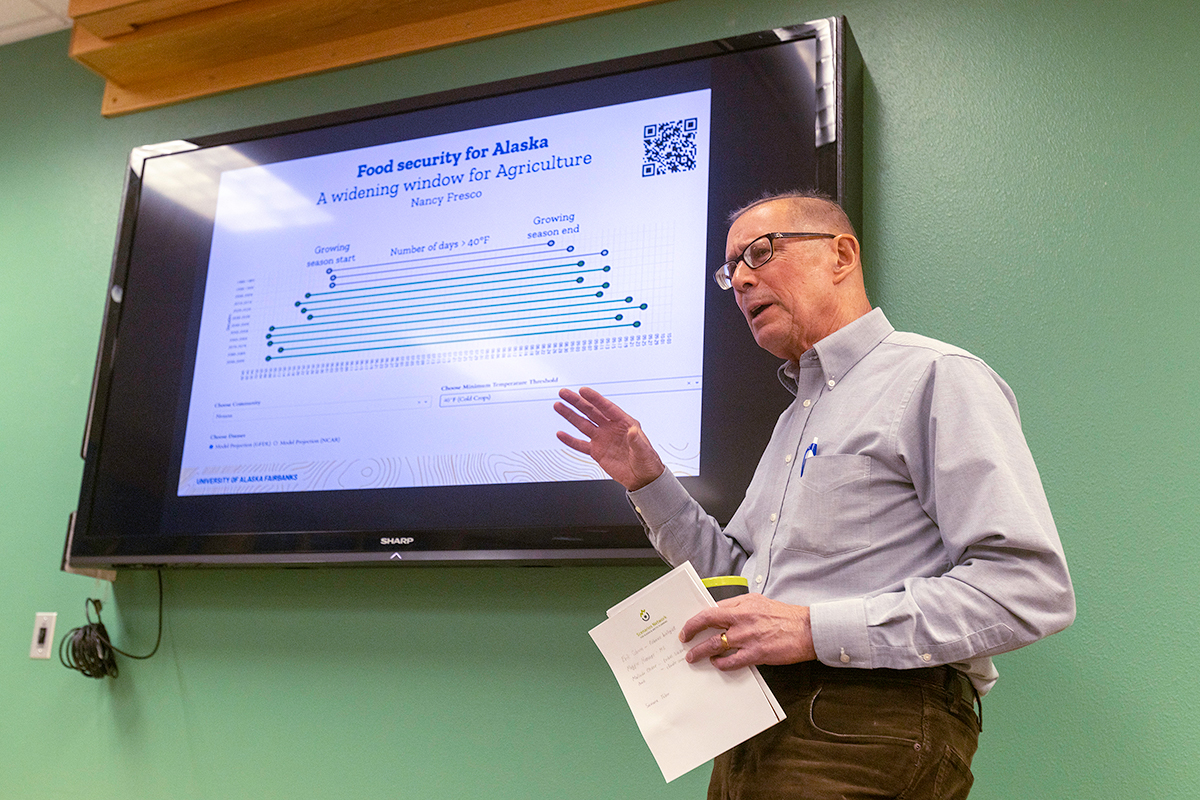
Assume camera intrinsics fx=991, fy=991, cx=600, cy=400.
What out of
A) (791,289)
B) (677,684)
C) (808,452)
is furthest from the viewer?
(791,289)

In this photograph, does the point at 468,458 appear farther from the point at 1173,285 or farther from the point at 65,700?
the point at 1173,285

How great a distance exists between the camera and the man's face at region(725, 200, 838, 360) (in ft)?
4.78

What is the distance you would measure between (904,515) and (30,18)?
319 centimetres

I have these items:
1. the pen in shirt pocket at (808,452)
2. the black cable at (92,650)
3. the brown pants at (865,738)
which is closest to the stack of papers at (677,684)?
the brown pants at (865,738)

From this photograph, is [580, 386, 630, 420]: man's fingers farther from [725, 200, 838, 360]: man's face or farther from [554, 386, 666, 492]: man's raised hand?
[725, 200, 838, 360]: man's face

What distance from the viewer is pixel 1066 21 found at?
2090 mm

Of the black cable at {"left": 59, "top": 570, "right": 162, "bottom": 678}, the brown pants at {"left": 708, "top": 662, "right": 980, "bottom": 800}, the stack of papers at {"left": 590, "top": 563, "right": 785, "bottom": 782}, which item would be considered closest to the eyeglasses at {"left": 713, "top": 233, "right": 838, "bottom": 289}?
the stack of papers at {"left": 590, "top": 563, "right": 785, "bottom": 782}

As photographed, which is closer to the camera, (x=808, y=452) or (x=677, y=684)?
(x=677, y=684)

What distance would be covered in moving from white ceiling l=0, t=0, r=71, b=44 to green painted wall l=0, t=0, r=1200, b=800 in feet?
2.74

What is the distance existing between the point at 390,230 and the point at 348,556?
811mm

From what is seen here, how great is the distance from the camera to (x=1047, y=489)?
1.86 meters

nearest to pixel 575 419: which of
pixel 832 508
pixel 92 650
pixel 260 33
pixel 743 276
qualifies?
pixel 743 276

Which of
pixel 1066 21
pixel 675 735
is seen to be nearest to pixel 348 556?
pixel 675 735

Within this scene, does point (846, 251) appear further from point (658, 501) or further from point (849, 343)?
point (658, 501)
